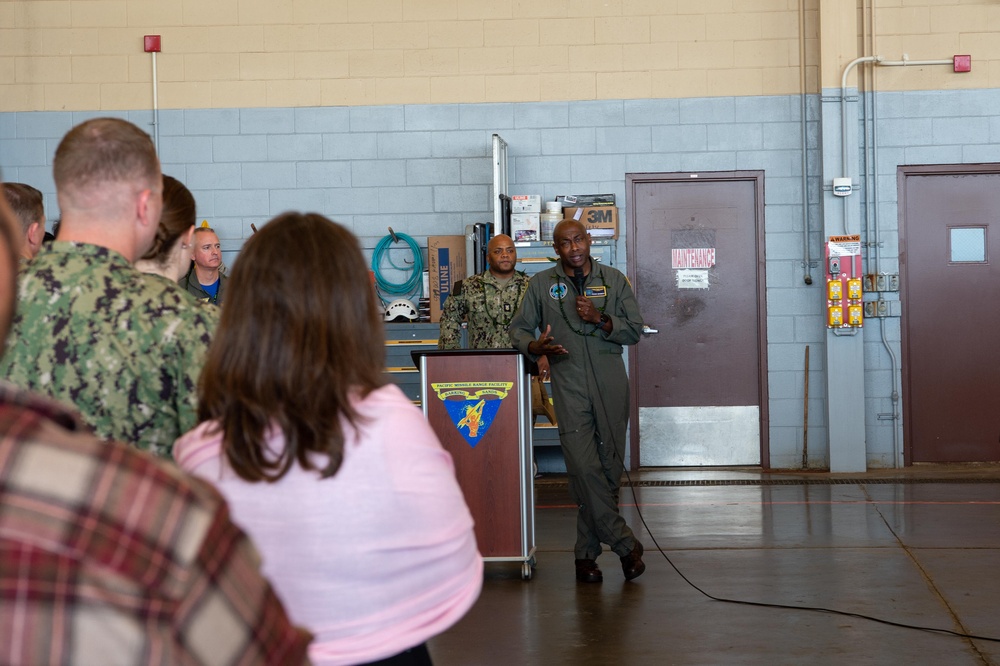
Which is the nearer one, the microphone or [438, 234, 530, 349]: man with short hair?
the microphone

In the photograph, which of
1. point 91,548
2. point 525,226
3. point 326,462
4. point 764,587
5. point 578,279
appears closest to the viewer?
point 91,548

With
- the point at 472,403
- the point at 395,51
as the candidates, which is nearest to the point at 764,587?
the point at 472,403

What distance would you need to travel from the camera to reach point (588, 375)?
5.24 meters

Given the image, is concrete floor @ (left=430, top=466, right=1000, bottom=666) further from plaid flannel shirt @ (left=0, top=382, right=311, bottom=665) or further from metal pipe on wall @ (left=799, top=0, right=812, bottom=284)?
plaid flannel shirt @ (left=0, top=382, right=311, bottom=665)

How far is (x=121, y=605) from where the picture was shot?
0.80 m

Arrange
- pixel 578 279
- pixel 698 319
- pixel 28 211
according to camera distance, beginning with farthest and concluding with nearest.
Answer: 1. pixel 698 319
2. pixel 578 279
3. pixel 28 211

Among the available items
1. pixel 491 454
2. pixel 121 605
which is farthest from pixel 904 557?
pixel 121 605

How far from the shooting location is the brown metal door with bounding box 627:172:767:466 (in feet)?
29.2

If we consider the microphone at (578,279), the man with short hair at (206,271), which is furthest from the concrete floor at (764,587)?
the man with short hair at (206,271)

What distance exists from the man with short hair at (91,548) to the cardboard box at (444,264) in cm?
783

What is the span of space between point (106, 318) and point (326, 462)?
70cm

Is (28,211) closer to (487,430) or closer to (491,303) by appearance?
(487,430)

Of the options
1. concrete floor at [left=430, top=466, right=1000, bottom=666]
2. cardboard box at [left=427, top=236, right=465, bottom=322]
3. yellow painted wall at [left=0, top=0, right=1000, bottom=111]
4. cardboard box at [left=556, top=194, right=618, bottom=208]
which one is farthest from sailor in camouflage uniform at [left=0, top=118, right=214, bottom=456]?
yellow painted wall at [left=0, top=0, right=1000, bottom=111]

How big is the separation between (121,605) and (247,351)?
89 cm
